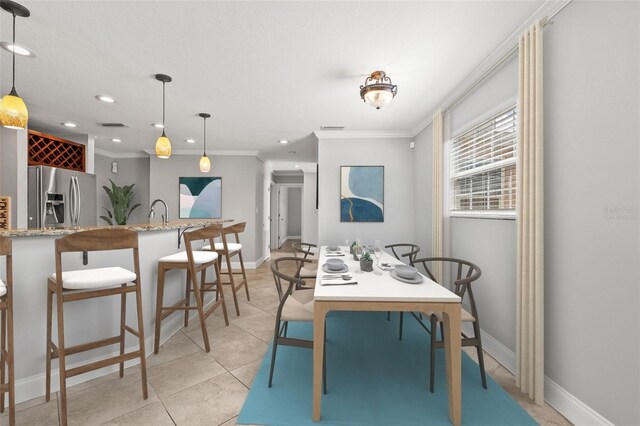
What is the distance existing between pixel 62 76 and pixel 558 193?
430 centimetres

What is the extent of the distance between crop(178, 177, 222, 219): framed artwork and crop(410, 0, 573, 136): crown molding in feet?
15.2

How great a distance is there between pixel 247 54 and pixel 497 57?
206 cm

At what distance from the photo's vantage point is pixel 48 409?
1.63m

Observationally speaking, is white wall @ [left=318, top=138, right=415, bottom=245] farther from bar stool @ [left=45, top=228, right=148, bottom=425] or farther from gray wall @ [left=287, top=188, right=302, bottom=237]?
gray wall @ [left=287, top=188, right=302, bottom=237]

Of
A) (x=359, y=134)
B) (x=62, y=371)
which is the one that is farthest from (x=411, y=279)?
(x=359, y=134)

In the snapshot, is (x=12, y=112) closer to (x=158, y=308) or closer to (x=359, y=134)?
(x=158, y=308)

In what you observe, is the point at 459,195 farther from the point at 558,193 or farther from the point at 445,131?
the point at 558,193

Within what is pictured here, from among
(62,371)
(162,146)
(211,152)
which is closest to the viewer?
(62,371)

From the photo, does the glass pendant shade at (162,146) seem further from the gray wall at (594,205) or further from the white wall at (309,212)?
the white wall at (309,212)

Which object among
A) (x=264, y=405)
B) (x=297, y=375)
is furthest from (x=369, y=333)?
(x=264, y=405)

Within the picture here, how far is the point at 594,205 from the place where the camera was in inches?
56.2

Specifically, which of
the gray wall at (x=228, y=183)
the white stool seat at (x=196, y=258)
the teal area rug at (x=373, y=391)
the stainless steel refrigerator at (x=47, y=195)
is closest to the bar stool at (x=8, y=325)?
the white stool seat at (x=196, y=258)

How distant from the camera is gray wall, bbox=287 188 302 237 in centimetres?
1126

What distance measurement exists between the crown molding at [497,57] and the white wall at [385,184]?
114 centimetres
